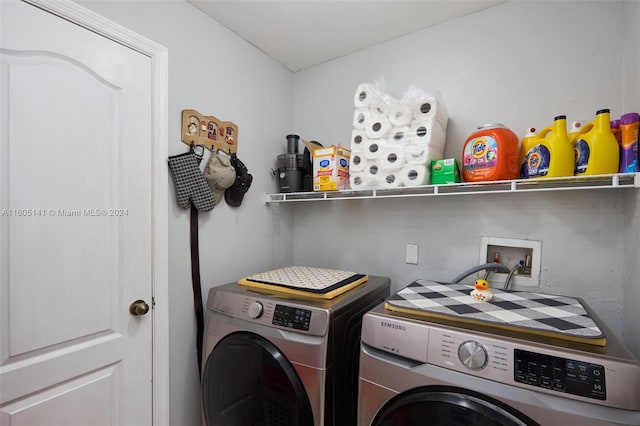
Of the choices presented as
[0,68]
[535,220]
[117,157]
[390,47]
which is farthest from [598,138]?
[0,68]

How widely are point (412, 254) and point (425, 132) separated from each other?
684 mm

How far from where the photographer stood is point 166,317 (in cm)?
135

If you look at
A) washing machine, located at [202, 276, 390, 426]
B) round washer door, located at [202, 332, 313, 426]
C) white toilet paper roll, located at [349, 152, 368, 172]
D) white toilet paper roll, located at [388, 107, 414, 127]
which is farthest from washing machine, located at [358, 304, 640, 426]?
white toilet paper roll, located at [388, 107, 414, 127]

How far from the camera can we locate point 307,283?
1340 mm

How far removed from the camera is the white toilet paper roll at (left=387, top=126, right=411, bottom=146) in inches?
55.2

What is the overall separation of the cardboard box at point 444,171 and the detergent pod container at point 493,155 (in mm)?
Result: 66

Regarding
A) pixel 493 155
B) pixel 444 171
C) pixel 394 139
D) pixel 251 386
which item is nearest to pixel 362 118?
pixel 394 139

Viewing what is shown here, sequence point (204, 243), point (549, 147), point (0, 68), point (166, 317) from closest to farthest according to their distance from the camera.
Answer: point (0, 68), point (549, 147), point (166, 317), point (204, 243)

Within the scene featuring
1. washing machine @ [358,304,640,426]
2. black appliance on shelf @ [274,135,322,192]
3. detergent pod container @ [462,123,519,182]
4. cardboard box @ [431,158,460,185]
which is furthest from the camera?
black appliance on shelf @ [274,135,322,192]

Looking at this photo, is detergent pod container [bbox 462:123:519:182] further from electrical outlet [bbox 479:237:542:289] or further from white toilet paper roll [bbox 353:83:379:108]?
white toilet paper roll [bbox 353:83:379:108]

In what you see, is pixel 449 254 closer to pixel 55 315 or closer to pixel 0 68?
pixel 55 315

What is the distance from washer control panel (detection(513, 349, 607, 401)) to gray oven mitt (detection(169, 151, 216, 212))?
1365 millimetres

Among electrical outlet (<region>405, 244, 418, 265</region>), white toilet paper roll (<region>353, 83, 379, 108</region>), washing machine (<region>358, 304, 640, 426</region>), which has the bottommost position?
washing machine (<region>358, 304, 640, 426</region>)

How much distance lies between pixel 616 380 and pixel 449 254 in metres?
0.90
